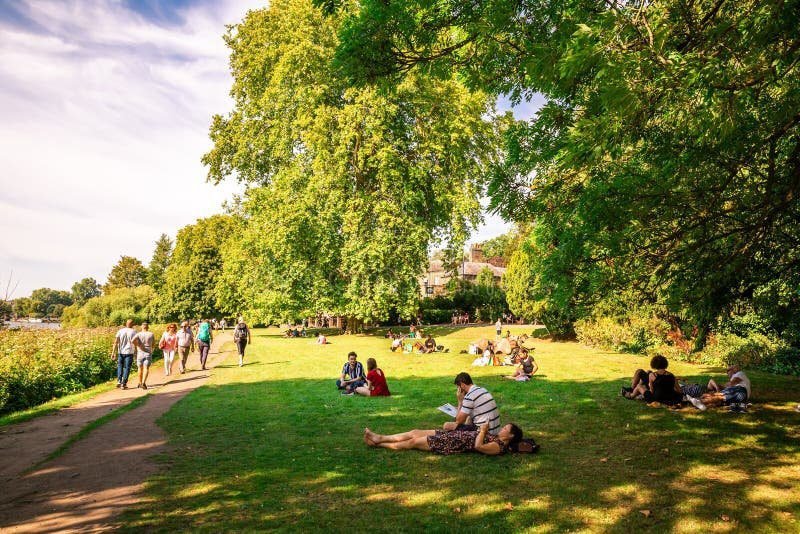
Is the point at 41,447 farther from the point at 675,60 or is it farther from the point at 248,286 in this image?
the point at 248,286

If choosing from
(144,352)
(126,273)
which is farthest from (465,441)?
(126,273)

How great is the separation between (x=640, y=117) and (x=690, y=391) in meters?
8.79

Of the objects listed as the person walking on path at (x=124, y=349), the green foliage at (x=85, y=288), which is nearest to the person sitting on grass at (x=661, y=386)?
the person walking on path at (x=124, y=349)

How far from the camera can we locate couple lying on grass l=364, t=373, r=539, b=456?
790 centimetres

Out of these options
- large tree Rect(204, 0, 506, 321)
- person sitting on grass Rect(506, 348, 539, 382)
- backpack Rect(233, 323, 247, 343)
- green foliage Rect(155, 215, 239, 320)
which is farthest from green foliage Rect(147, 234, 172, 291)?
person sitting on grass Rect(506, 348, 539, 382)

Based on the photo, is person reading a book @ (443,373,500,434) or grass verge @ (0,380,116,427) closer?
person reading a book @ (443,373,500,434)

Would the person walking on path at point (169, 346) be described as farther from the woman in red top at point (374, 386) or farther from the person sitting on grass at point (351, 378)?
the woman in red top at point (374, 386)

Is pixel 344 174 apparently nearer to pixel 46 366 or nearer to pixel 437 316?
pixel 46 366

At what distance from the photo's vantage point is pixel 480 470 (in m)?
7.18

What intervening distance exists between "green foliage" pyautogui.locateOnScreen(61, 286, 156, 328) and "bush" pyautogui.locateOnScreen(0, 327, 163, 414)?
41797mm

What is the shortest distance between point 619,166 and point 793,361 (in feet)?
47.7

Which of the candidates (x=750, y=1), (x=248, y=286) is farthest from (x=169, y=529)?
(x=248, y=286)

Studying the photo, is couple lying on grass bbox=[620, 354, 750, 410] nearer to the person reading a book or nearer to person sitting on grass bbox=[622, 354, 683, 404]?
person sitting on grass bbox=[622, 354, 683, 404]

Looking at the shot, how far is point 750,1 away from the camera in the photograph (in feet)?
19.1
